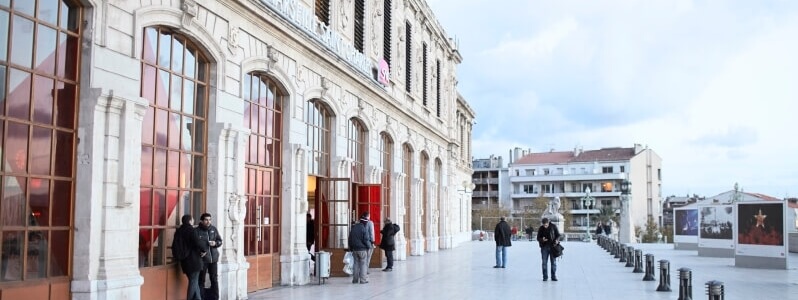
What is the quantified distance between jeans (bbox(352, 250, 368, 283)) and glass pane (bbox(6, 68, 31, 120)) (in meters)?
9.63

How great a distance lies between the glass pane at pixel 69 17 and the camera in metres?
9.73

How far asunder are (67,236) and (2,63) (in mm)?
2380

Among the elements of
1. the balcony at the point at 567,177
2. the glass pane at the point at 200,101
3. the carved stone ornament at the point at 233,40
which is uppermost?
the balcony at the point at 567,177

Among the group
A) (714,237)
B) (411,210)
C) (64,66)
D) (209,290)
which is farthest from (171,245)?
(714,237)

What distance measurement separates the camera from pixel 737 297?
49.2 feet

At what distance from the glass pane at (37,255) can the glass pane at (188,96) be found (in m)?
3.83

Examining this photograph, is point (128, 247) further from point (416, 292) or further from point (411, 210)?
point (411, 210)

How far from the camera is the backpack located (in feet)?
38.7

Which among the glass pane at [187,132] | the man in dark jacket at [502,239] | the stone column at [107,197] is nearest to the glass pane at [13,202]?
the stone column at [107,197]

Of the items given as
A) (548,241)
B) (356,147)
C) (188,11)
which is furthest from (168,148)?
(356,147)

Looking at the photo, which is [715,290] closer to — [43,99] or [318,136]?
[43,99]

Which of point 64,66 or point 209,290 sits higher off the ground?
point 64,66

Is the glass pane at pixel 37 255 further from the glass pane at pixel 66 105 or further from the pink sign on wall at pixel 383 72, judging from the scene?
the pink sign on wall at pixel 383 72

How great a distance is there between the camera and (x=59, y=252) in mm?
9680
